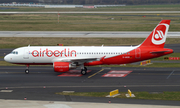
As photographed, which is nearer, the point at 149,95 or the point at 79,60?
the point at 149,95

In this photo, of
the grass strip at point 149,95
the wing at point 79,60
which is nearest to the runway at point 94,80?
the grass strip at point 149,95

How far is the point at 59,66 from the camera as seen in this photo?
3894 cm

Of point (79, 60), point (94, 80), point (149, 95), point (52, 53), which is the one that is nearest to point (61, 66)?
point (79, 60)

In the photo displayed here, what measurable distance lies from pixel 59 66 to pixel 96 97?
11866 mm

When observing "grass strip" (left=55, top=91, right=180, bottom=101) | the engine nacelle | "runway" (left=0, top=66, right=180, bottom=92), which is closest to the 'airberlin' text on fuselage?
the engine nacelle

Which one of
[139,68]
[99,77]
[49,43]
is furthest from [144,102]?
[49,43]

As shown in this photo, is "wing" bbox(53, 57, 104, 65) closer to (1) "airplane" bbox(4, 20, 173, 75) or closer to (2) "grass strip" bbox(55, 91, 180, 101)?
(1) "airplane" bbox(4, 20, 173, 75)

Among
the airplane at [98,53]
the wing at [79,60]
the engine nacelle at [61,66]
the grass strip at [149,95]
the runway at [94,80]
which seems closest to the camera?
the grass strip at [149,95]

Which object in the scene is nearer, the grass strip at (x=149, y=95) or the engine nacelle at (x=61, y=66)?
the grass strip at (x=149, y=95)

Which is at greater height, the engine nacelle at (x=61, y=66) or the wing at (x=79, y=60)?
the wing at (x=79, y=60)

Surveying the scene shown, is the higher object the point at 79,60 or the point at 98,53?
the point at 98,53

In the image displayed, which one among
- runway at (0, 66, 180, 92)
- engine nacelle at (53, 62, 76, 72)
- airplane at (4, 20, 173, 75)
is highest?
airplane at (4, 20, 173, 75)

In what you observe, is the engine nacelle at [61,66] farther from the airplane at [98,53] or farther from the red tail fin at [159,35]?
the red tail fin at [159,35]

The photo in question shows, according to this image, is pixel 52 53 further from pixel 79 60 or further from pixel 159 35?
pixel 159 35
